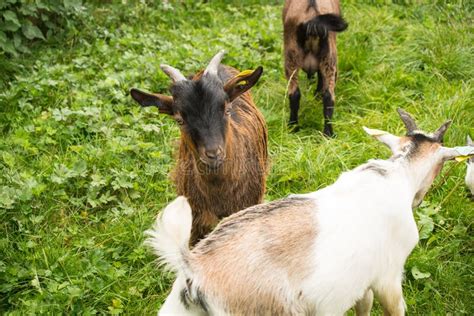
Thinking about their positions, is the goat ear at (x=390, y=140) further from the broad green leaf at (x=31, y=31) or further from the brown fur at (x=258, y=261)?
the broad green leaf at (x=31, y=31)

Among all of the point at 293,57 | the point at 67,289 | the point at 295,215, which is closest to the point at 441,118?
the point at 293,57

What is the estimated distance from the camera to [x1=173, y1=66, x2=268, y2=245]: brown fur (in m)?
3.64

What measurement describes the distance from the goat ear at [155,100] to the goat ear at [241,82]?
1.15ft

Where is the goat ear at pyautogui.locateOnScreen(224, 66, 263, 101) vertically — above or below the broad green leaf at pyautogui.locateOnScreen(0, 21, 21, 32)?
below

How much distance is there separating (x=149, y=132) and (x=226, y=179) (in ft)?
5.34

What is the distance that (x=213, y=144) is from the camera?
3.33 m

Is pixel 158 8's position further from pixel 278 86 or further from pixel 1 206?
pixel 1 206

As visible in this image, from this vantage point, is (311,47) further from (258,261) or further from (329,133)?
(258,261)

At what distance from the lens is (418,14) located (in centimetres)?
705

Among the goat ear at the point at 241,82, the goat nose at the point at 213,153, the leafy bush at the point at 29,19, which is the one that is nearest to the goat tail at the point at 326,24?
the goat ear at the point at 241,82

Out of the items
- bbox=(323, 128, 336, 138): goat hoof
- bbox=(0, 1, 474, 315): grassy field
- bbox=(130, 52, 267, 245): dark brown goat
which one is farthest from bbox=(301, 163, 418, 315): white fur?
bbox=(323, 128, 336, 138): goat hoof

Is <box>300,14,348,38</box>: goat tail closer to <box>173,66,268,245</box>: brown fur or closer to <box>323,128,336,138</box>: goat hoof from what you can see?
<box>323,128,336,138</box>: goat hoof

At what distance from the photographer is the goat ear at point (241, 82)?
361 cm

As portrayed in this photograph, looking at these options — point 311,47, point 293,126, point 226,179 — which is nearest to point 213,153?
point 226,179
